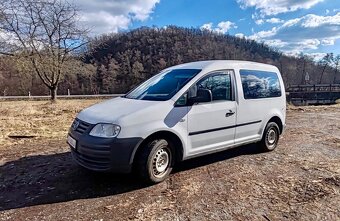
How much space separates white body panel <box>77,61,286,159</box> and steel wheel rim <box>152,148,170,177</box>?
32cm

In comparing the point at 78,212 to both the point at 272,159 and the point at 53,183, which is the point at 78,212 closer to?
the point at 53,183

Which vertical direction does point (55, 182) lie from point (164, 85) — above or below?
below

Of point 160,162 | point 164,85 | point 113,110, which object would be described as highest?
point 164,85

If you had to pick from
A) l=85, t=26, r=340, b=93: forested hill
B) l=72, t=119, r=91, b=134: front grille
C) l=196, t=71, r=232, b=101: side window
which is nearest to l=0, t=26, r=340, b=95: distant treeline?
l=85, t=26, r=340, b=93: forested hill

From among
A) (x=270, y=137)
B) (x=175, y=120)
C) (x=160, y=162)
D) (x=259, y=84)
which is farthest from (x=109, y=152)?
(x=270, y=137)

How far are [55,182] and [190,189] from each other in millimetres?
2093

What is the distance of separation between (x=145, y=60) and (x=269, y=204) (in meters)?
61.8

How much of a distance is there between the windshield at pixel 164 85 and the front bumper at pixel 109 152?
0.99m

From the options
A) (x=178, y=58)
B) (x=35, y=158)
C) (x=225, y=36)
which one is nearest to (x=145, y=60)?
(x=178, y=58)

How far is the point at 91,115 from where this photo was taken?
459cm

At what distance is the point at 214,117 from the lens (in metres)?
5.18

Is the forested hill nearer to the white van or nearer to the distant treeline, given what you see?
the distant treeline

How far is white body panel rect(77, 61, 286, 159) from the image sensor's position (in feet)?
14.4

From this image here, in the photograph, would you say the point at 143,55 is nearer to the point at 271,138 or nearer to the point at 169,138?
the point at 271,138
